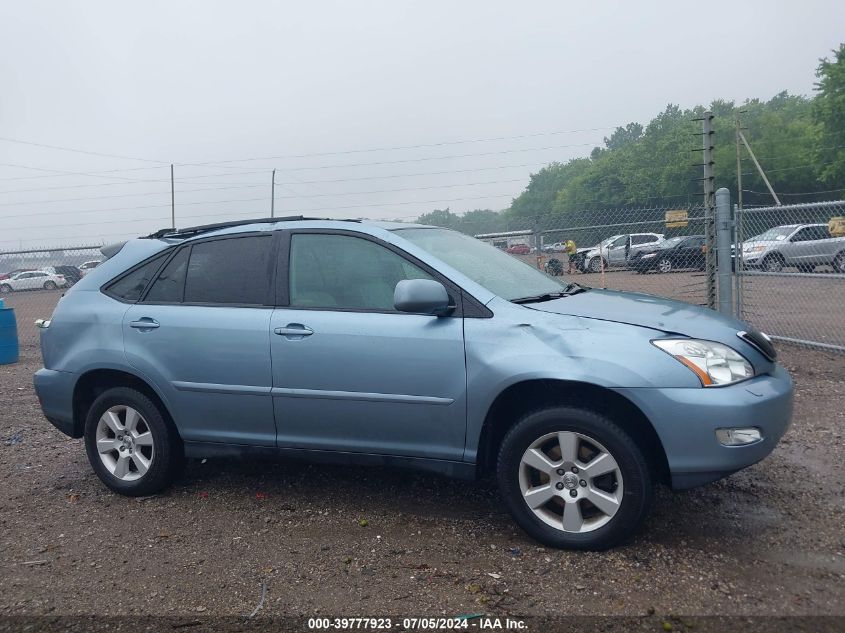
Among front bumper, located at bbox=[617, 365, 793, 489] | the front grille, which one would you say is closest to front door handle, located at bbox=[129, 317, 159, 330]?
front bumper, located at bbox=[617, 365, 793, 489]

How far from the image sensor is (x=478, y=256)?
472 cm

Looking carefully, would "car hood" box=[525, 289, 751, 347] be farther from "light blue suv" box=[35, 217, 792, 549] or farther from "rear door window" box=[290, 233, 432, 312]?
"rear door window" box=[290, 233, 432, 312]

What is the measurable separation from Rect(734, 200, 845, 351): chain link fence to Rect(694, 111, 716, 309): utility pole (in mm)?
276

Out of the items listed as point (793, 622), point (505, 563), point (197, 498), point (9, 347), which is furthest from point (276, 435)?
point (9, 347)

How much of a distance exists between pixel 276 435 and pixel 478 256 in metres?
1.63

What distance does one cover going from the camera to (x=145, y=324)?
470 cm

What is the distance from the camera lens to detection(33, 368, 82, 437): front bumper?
4.88 m

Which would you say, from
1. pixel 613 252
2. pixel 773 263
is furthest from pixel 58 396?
pixel 613 252

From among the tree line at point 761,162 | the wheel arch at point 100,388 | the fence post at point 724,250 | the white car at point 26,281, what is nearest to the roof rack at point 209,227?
the wheel arch at point 100,388

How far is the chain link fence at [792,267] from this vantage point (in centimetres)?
845

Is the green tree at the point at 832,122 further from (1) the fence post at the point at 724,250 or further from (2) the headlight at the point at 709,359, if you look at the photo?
(2) the headlight at the point at 709,359

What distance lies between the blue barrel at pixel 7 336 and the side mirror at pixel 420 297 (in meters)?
8.80

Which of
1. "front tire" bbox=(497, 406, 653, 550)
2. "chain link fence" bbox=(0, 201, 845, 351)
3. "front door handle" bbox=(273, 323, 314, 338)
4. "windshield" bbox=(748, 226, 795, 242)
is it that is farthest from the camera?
"windshield" bbox=(748, 226, 795, 242)

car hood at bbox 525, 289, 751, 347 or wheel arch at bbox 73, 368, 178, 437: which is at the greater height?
car hood at bbox 525, 289, 751, 347
